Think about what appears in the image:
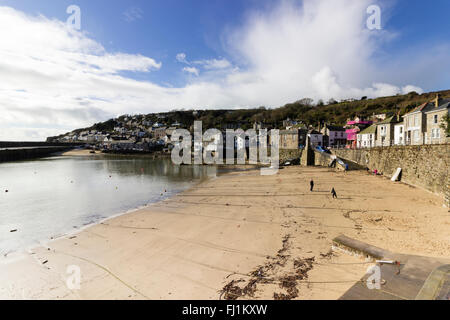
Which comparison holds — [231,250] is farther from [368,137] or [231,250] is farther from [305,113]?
[305,113]

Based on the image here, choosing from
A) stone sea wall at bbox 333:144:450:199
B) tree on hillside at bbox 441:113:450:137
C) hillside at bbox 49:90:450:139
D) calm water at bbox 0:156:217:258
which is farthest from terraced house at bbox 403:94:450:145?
calm water at bbox 0:156:217:258

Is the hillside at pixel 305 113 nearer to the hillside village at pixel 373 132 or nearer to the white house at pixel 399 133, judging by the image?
the hillside village at pixel 373 132

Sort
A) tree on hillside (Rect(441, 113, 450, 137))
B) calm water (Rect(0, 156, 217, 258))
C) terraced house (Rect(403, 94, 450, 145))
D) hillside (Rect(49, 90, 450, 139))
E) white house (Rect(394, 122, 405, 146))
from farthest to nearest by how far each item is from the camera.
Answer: hillside (Rect(49, 90, 450, 139)), white house (Rect(394, 122, 405, 146)), terraced house (Rect(403, 94, 450, 145)), tree on hillside (Rect(441, 113, 450, 137)), calm water (Rect(0, 156, 217, 258))

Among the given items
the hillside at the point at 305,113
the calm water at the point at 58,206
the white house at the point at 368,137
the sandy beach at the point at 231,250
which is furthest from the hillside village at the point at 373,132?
the calm water at the point at 58,206

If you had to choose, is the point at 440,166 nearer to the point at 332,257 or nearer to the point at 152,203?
the point at 332,257

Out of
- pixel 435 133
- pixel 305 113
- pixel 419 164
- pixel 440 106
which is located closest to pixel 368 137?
pixel 435 133

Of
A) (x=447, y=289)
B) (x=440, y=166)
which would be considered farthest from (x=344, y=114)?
(x=447, y=289)

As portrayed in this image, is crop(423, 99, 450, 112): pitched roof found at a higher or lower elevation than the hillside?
lower

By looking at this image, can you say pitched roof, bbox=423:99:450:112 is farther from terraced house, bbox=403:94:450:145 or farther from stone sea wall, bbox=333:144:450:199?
stone sea wall, bbox=333:144:450:199

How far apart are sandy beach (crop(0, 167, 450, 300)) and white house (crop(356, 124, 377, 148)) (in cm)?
2688

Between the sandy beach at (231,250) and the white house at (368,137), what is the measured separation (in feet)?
88.2

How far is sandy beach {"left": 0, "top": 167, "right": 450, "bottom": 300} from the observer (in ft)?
22.5

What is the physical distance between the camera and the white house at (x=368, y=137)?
3953 centimetres
